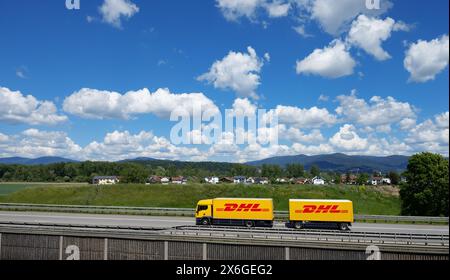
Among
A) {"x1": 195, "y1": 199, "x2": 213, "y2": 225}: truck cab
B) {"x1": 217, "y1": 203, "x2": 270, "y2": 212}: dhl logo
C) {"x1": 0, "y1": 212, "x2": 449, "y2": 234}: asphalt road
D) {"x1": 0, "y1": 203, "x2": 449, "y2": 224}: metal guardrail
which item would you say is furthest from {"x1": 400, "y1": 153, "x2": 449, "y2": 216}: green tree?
{"x1": 195, "y1": 199, "x2": 213, "y2": 225}: truck cab

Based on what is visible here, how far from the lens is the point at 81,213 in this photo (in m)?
46.7

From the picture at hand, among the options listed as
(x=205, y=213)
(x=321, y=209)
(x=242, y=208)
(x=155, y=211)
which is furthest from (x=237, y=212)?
(x=155, y=211)

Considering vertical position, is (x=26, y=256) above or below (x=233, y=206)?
below

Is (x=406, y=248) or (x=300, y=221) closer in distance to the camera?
(x=406, y=248)

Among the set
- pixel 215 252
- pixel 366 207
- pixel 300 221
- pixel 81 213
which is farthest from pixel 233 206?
pixel 366 207

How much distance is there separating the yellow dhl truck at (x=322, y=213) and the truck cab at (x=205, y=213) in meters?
7.80

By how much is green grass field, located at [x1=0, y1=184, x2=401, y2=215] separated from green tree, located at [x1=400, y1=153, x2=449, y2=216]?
11481 millimetres

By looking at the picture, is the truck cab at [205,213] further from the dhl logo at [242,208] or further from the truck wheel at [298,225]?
the truck wheel at [298,225]

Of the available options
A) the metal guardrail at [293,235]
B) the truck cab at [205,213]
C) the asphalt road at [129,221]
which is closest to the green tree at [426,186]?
the asphalt road at [129,221]

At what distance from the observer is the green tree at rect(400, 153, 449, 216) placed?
4425 centimetres

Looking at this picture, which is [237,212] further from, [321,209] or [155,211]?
[155,211]
